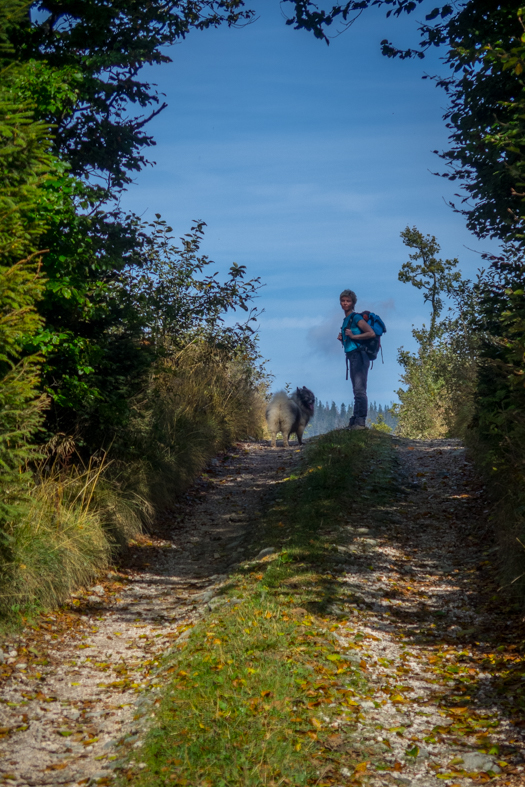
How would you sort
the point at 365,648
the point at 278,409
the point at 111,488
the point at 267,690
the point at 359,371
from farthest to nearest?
the point at 278,409 → the point at 359,371 → the point at 111,488 → the point at 365,648 → the point at 267,690

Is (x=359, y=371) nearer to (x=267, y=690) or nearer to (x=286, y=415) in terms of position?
(x=286, y=415)

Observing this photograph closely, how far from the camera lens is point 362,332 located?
1371 cm

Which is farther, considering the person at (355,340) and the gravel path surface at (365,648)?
the person at (355,340)

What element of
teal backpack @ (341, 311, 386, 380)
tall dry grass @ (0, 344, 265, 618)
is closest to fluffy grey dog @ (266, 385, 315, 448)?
tall dry grass @ (0, 344, 265, 618)

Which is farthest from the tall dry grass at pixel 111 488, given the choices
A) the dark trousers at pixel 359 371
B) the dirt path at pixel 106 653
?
the dark trousers at pixel 359 371

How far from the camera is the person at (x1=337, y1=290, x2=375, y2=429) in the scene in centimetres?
1364

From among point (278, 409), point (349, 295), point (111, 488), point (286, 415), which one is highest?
point (349, 295)

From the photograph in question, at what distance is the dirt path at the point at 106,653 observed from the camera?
14.2 feet

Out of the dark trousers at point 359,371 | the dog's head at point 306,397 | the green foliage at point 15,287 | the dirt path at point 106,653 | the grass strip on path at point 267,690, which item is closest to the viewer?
the grass strip on path at point 267,690

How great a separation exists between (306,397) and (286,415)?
5.48 feet

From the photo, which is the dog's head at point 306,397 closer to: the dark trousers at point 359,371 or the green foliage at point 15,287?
the dark trousers at point 359,371

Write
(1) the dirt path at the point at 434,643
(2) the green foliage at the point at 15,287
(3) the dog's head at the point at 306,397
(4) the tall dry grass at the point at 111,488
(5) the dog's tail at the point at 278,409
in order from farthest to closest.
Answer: (3) the dog's head at the point at 306,397
(5) the dog's tail at the point at 278,409
(4) the tall dry grass at the point at 111,488
(2) the green foliage at the point at 15,287
(1) the dirt path at the point at 434,643

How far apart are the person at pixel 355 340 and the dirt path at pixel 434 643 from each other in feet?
14.0

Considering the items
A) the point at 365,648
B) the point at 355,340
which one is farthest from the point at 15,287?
the point at 355,340
